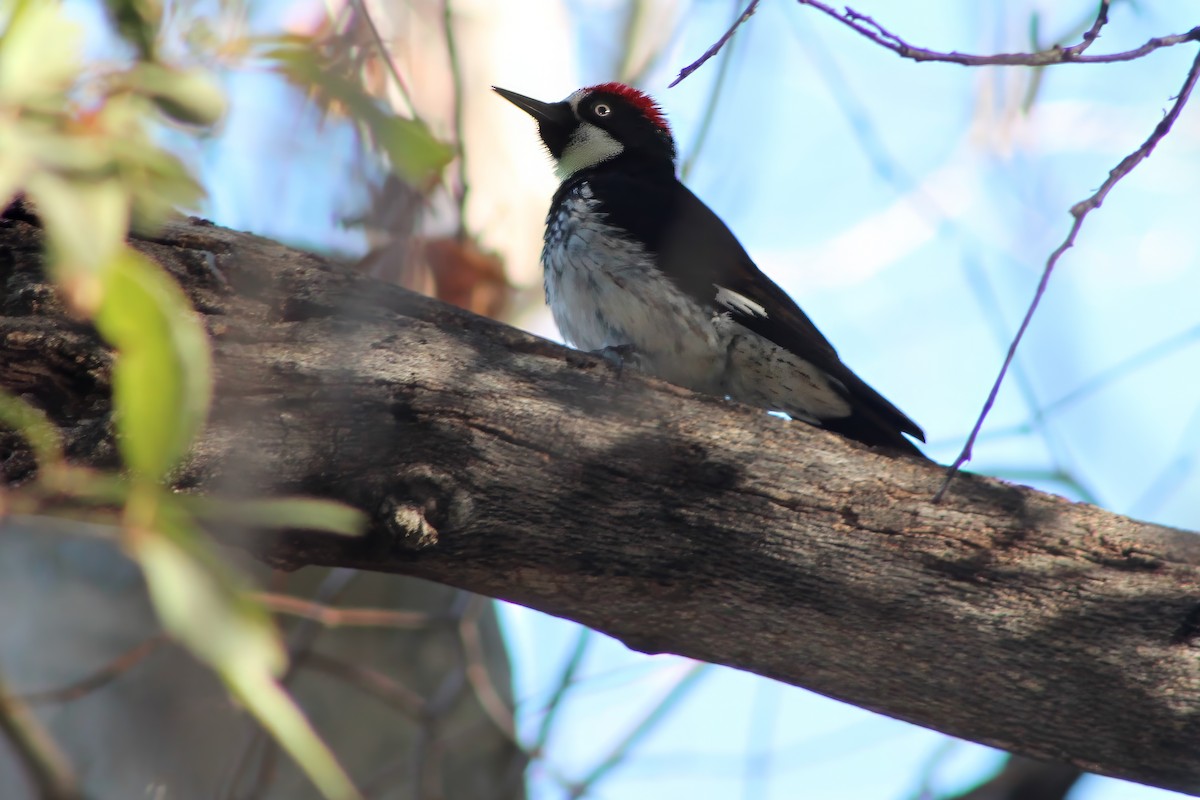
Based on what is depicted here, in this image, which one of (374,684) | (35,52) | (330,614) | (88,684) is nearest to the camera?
(35,52)

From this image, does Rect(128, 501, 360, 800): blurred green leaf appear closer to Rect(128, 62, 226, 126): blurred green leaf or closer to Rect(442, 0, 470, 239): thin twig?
Rect(128, 62, 226, 126): blurred green leaf

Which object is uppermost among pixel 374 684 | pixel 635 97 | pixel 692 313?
pixel 635 97

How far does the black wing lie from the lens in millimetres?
2486

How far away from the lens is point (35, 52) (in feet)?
3.65

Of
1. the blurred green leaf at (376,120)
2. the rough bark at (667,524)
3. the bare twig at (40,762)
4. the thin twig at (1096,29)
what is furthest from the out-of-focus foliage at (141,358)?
the thin twig at (1096,29)

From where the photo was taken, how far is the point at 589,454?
190 cm

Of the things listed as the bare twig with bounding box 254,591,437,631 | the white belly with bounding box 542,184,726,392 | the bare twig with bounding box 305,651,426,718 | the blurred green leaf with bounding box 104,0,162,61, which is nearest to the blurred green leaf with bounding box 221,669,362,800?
the blurred green leaf with bounding box 104,0,162,61

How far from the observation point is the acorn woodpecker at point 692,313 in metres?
2.58

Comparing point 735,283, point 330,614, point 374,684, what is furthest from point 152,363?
point 374,684

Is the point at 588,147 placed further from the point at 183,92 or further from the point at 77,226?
the point at 77,226

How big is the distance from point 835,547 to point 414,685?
7.43 ft

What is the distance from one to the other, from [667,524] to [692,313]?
822mm

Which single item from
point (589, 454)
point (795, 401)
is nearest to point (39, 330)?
point (589, 454)

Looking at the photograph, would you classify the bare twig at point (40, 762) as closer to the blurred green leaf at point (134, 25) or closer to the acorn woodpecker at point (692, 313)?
the blurred green leaf at point (134, 25)
